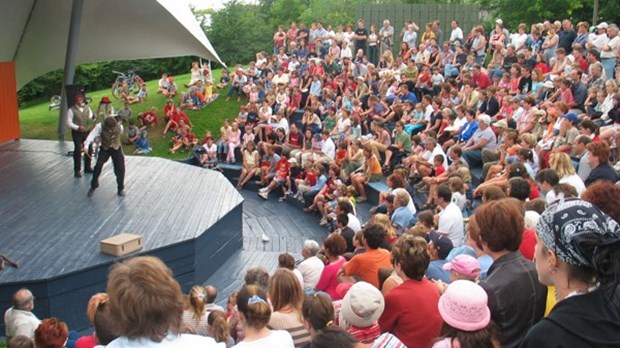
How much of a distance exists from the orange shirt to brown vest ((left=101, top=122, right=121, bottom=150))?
5.62 metres

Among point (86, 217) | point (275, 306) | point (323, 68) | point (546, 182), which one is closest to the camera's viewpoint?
point (275, 306)

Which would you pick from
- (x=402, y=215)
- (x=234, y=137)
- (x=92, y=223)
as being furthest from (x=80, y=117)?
(x=402, y=215)

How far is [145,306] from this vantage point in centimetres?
227

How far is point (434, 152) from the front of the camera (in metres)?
10.8

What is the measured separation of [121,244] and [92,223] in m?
1.35

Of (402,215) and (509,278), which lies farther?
(402,215)

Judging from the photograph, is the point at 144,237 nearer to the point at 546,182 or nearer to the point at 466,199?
the point at 466,199

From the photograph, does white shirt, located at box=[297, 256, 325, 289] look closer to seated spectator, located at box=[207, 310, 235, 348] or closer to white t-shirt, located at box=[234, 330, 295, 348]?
seated spectator, located at box=[207, 310, 235, 348]

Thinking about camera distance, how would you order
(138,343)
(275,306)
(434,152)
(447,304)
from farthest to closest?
(434,152)
(275,306)
(447,304)
(138,343)

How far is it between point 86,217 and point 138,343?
7492mm

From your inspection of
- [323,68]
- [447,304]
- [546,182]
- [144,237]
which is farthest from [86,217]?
[323,68]

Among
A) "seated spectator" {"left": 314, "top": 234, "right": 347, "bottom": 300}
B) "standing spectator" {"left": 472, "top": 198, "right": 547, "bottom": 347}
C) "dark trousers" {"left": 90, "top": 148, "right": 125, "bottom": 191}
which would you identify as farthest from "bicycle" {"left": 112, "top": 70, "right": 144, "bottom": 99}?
"standing spectator" {"left": 472, "top": 198, "right": 547, "bottom": 347}

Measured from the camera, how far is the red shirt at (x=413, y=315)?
Result: 3830 millimetres

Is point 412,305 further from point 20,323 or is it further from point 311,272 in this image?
point 20,323
